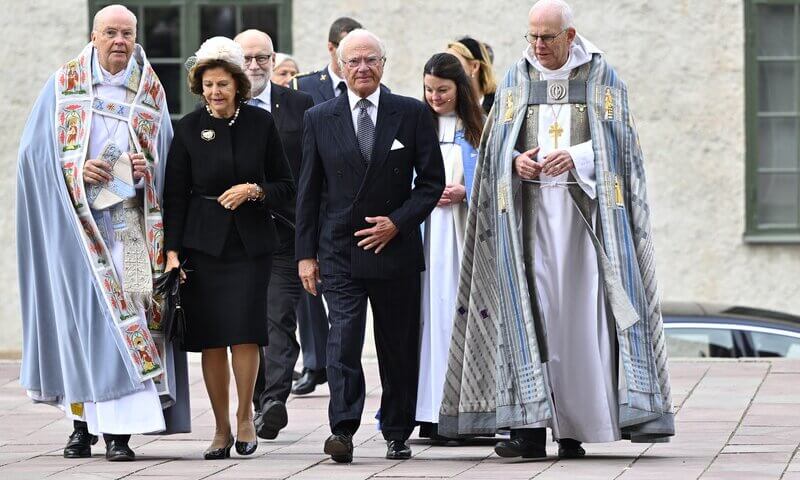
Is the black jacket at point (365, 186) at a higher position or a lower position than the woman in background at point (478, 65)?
lower

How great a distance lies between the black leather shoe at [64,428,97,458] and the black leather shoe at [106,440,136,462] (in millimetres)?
194

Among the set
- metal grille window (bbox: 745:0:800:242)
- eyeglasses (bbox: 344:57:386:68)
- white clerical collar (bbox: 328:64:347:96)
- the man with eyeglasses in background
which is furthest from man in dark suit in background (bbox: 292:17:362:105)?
metal grille window (bbox: 745:0:800:242)

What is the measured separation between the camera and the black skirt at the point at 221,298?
8.96 m

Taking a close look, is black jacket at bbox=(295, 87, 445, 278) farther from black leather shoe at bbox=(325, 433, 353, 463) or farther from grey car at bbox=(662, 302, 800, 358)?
grey car at bbox=(662, 302, 800, 358)

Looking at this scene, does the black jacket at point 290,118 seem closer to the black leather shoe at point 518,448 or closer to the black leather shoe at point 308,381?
the black leather shoe at point 308,381

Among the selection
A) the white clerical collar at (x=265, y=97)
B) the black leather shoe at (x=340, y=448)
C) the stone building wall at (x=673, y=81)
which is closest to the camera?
the black leather shoe at (x=340, y=448)

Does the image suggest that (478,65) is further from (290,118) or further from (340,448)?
(340,448)

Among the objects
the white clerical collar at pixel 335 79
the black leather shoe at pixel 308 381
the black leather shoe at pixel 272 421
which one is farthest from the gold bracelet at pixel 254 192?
the black leather shoe at pixel 308 381

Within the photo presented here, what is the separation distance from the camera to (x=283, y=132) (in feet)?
34.2

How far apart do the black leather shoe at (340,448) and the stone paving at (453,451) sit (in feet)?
0.17

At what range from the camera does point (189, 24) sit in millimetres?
16422

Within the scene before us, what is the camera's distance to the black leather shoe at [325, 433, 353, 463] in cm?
858

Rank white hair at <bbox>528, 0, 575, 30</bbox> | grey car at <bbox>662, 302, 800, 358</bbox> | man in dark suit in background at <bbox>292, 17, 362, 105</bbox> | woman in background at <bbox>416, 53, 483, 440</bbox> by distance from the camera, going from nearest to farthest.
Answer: white hair at <bbox>528, 0, 575, 30</bbox> → woman in background at <bbox>416, 53, 483, 440</bbox> → man in dark suit in background at <bbox>292, 17, 362, 105</bbox> → grey car at <bbox>662, 302, 800, 358</bbox>

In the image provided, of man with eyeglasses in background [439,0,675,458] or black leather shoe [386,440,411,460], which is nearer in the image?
man with eyeglasses in background [439,0,675,458]
